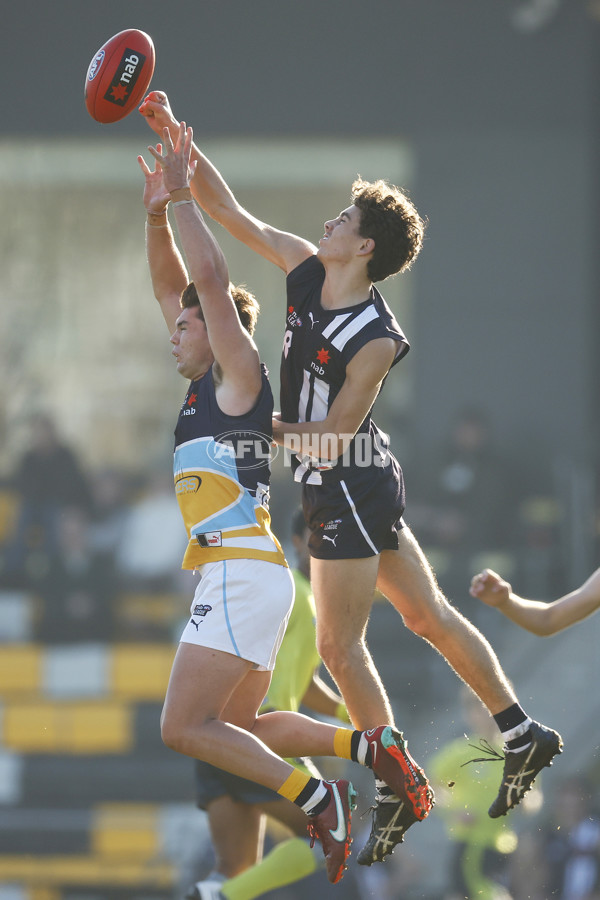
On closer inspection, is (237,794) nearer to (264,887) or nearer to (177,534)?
(264,887)

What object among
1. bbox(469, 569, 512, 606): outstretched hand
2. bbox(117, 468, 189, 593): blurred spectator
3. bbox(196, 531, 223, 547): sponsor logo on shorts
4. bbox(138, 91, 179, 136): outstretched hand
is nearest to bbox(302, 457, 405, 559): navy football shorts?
bbox(469, 569, 512, 606): outstretched hand

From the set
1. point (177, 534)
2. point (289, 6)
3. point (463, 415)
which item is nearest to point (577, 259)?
point (463, 415)

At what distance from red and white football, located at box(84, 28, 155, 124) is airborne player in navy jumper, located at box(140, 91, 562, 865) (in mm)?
209

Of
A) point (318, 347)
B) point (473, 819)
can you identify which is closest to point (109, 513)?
point (473, 819)

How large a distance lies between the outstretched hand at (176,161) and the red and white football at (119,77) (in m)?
0.54

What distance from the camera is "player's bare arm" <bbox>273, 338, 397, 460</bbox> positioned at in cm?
400

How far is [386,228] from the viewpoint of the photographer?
4.13 meters

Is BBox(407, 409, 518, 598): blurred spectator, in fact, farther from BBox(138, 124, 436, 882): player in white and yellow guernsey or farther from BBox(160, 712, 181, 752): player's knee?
BBox(160, 712, 181, 752): player's knee

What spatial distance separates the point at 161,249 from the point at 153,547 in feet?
24.9

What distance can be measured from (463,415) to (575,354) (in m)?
1.42

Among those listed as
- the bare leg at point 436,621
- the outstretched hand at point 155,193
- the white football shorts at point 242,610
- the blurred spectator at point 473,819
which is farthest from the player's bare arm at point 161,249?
the blurred spectator at point 473,819

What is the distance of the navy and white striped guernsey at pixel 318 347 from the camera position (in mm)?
4098

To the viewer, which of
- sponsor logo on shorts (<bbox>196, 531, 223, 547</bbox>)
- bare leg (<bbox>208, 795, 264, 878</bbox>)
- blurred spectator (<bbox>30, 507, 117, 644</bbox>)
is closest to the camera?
sponsor logo on shorts (<bbox>196, 531, 223, 547</bbox>)

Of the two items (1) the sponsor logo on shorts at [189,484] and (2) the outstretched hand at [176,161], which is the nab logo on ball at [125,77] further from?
(1) the sponsor logo on shorts at [189,484]
